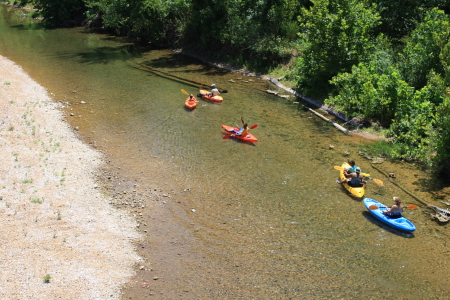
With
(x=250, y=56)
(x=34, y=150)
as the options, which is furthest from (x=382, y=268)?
(x=250, y=56)

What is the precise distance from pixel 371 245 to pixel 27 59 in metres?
26.9

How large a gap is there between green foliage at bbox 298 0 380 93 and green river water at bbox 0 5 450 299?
306 cm

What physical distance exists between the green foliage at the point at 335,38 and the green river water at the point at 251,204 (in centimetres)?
306

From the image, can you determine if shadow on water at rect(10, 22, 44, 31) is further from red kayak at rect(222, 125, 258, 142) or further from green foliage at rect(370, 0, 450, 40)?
green foliage at rect(370, 0, 450, 40)

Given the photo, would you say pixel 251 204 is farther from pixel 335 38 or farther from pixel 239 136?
pixel 335 38

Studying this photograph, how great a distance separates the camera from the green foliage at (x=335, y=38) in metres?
20.7

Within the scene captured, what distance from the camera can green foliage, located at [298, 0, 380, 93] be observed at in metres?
20.7

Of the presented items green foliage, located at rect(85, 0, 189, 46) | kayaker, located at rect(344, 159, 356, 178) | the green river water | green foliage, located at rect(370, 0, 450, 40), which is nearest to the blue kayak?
the green river water

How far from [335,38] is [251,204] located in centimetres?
1313

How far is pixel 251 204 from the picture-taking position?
472 inches

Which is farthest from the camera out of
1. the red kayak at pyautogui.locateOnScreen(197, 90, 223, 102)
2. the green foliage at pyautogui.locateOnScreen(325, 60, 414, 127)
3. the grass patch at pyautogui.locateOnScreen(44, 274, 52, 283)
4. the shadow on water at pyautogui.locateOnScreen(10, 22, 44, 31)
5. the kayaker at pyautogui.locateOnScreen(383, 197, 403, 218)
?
the shadow on water at pyautogui.locateOnScreen(10, 22, 44, 31)

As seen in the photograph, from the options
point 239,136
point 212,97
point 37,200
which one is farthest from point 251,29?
point 37,200

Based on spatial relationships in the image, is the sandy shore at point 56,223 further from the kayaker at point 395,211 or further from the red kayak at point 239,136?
the kayaker at point 395,211

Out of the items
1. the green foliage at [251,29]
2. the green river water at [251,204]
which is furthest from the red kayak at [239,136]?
the green foliage at [251,29]
